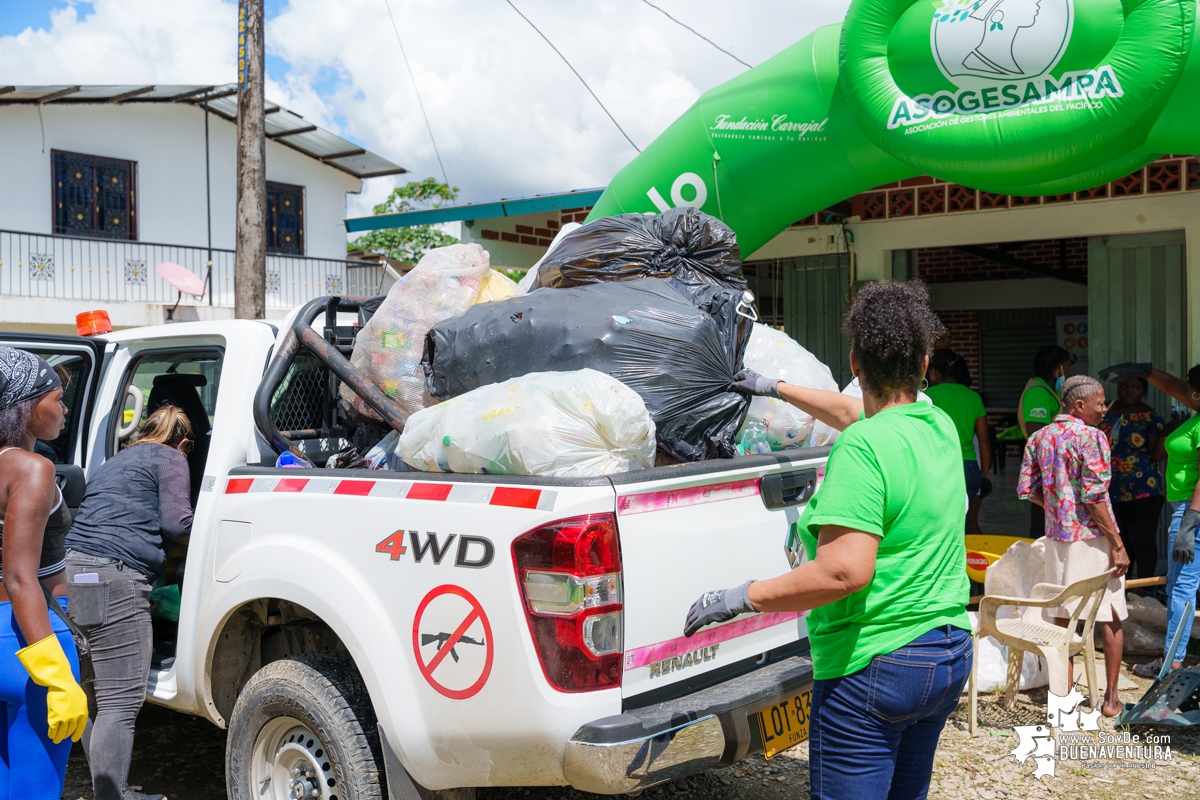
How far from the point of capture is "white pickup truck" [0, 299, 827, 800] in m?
2.42

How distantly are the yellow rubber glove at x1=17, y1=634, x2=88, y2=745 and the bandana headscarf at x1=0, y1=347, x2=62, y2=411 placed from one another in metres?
0.68

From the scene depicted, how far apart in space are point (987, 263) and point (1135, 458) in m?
9.07

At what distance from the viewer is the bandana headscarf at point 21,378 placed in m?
2.72

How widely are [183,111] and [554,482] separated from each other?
62.8 feet

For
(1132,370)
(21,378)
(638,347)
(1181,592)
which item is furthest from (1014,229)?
(21,378)

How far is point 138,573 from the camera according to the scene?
3.53 m

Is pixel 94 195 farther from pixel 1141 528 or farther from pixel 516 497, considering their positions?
pixel 516 497

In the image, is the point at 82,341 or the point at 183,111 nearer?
the point at 82,341

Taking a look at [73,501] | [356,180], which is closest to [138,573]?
[73,501]

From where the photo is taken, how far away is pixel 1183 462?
493 cm

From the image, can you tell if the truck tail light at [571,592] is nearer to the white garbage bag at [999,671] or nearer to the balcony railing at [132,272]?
the white garbage bag at [999,671]

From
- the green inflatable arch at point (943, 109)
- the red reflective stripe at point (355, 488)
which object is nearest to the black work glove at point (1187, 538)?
the green inflatable arch at point (943, 109)

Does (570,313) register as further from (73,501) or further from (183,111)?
(183,111)

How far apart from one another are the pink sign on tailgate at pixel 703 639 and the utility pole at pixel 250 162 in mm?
7250
